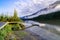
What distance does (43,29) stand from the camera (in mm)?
8641

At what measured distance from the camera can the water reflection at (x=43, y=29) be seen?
768cm

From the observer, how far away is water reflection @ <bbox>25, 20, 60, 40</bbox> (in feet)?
25.2

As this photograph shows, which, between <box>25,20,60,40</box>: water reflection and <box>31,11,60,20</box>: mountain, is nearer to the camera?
<box>25,20,60,40</box>: water reflection

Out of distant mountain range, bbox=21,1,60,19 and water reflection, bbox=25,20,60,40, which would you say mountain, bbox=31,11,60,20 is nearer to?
distant mountain range, bbox=21,1,60,19

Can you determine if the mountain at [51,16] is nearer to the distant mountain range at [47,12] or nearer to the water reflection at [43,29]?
the distant mountain range at [47,12]

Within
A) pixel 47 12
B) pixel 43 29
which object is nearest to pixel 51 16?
pixel 47 12

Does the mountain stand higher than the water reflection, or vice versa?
the mountain

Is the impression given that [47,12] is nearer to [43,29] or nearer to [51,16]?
[51,16]

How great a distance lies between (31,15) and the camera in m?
8.91

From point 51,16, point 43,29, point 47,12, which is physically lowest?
point 43,29

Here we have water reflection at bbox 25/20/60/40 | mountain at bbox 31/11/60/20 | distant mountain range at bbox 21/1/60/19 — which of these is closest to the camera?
water reflection at bbox 25/20/60/40

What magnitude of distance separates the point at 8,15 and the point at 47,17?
2469mm

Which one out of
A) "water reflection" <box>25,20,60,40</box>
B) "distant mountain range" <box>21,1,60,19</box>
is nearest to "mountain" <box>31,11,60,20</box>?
"distant mountain range" <box>21,1,60,19</box>

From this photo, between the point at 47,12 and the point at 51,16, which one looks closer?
the point at 51,16
